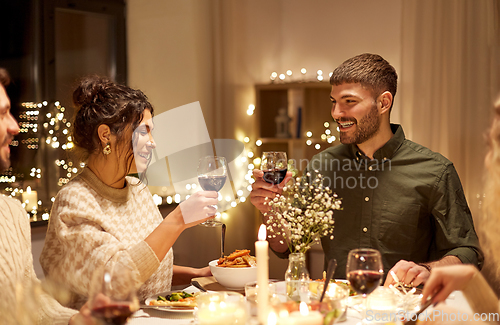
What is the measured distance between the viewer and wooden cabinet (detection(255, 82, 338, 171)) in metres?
4.12

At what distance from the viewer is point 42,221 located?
2398 mm

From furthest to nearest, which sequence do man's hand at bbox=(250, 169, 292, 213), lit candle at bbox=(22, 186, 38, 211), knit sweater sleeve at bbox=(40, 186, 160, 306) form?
lit candle at bbox=(22, 186, 38, 211) → man's hand at bbox=(250, 169, 292, 213) → knit sweater sleeve at bbox=(40, 186, 160, 306)

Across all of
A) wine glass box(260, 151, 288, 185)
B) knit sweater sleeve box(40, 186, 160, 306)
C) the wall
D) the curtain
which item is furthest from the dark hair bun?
the curtain

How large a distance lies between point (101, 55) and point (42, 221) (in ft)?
4.32

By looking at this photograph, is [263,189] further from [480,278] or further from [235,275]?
[480,278]

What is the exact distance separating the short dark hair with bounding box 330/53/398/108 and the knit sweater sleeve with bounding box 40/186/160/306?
107 centimetres

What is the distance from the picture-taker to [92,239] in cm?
141

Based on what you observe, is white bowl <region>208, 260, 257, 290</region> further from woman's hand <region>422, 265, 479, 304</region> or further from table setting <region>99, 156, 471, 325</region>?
woman's hand <region>422, 265, 479, 304</region>

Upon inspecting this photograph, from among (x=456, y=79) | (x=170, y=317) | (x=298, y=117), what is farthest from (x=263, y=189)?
(x=298, y=117)

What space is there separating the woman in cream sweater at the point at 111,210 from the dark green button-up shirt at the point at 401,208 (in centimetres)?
67

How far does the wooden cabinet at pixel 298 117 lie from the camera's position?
162 inches

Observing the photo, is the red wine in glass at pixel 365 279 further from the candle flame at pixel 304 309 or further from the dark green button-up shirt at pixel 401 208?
the dark green button-up shirt at pixel 401 208

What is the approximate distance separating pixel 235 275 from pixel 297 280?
26cm

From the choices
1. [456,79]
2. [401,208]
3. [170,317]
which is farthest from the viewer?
[456,79]
